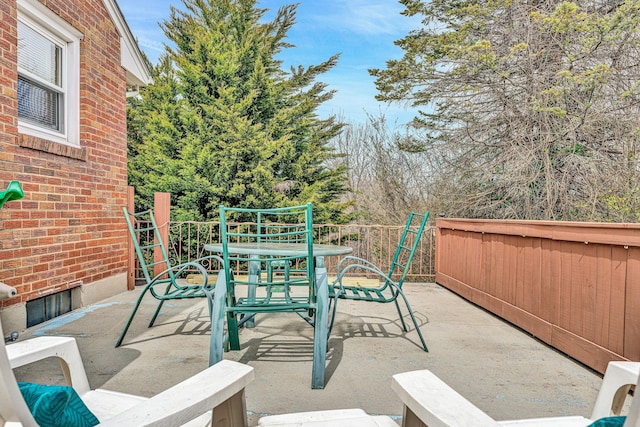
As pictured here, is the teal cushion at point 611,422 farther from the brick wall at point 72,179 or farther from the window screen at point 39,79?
the window screen at point 39,79

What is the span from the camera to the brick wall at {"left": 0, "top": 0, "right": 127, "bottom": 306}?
10.4 feet

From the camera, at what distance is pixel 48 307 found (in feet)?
11.8

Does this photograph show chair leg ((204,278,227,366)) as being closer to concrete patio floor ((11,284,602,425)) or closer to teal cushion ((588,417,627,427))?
concrete patio floor ((11,284,602,425))

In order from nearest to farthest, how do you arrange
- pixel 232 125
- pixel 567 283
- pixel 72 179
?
pixel 567 283, pixel 72 179, pixel 232 125

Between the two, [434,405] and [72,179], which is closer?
[434,405]

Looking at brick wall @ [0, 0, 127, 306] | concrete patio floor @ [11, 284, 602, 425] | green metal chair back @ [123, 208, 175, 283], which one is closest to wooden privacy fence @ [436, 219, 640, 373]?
concrete patio floor @ [11, 284, 602, 425]

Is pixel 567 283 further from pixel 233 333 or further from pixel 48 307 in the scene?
pixel 48 307

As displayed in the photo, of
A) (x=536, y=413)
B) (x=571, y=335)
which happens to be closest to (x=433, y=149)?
(x=571, y=335)

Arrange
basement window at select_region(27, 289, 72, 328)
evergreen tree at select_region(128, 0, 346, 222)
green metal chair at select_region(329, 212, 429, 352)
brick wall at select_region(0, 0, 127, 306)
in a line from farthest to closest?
evergreen tree at select_region(128, 0, 346, 222) < basement window at select_region(27, 289, 72, 328) < brick wall at select_region(0, 0, 127, 306) < green metal chair at select_region(329, 212, 429, 352)

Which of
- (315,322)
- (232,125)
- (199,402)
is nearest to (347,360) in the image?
(315,322)

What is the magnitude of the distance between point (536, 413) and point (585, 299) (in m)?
1.06

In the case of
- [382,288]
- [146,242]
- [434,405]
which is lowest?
[382,288]

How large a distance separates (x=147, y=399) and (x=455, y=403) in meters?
0.74

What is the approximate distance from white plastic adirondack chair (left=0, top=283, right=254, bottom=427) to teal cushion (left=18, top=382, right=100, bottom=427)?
3.1 inches
